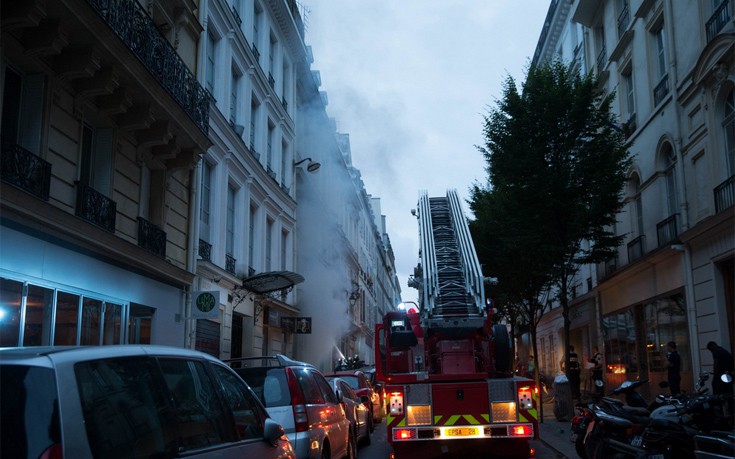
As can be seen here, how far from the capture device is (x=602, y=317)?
23.9m

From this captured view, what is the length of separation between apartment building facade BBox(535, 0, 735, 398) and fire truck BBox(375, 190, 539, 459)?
5.84 meters

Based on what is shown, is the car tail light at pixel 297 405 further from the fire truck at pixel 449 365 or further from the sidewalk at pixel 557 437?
the sidewalk at pixel 557 437

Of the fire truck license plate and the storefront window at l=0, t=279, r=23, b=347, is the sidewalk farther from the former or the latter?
the storefront window at l=0, t=279, r=23, b=347

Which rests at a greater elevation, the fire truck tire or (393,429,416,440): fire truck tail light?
the fire truck tire

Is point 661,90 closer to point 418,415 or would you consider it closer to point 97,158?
point 418,415

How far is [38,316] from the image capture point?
9438 millimetres

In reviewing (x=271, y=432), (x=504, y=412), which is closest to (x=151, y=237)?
(x=504, y=412)

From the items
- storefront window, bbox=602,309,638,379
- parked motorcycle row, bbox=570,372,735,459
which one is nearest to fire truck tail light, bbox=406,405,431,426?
parked motorcycle row, bbox=570,372,735,459

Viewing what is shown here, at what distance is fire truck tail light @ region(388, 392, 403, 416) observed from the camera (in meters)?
8.73

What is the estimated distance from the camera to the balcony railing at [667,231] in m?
16.9

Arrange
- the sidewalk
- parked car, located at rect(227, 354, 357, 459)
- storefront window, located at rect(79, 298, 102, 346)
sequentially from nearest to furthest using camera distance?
parked car, located at rect(227, 354, 357, 459) < storefront window, located at rect(79, 298, 102, 346) < the sidewalk

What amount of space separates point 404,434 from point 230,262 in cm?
1020

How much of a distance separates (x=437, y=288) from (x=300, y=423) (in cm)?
434

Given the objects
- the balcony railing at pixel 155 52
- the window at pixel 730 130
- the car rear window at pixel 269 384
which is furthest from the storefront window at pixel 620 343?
the car rear window at pixel 269 384
